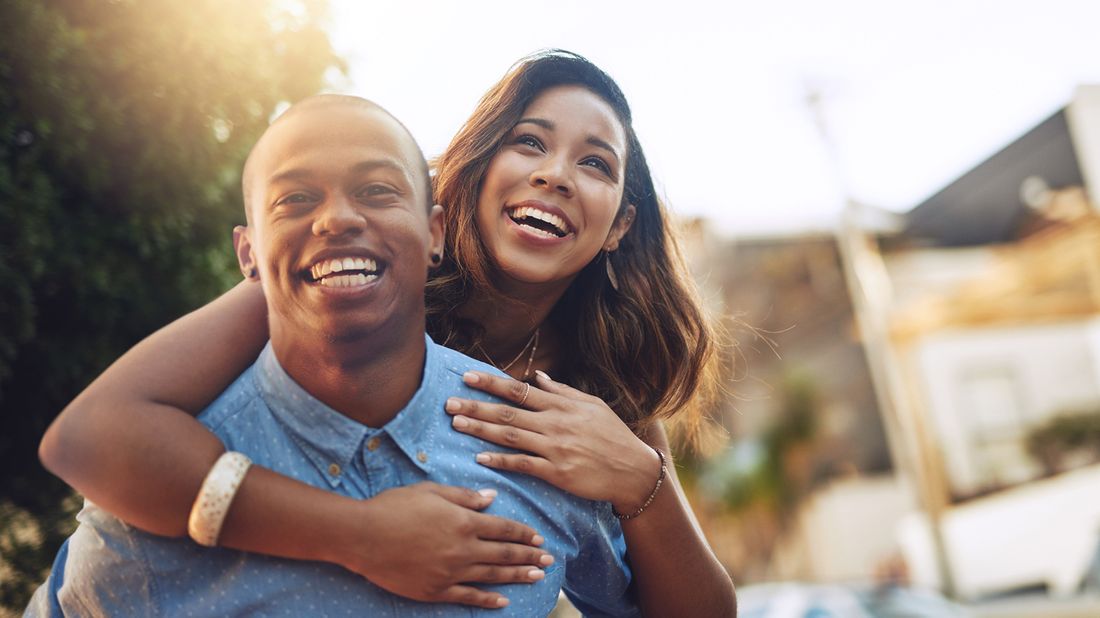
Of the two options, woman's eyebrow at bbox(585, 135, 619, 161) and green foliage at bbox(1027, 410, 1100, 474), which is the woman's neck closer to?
woman's eyebrow at bbox(585, 135, 619, 161)

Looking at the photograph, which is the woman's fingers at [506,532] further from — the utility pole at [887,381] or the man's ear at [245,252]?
the utility pole at [887,381]

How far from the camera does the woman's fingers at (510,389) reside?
5.65 feet

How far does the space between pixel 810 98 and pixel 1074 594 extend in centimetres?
870

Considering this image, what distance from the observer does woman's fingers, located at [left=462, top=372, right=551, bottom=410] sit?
1723 mm

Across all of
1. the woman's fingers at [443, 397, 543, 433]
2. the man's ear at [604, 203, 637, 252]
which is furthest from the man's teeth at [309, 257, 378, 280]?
the man's ear at [604, 203, 637, 252]

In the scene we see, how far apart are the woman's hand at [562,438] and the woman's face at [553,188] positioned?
24 cm

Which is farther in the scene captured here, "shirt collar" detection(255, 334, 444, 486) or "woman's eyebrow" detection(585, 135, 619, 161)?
"woman's eyebrow" detection(585, 135, 619, 161)

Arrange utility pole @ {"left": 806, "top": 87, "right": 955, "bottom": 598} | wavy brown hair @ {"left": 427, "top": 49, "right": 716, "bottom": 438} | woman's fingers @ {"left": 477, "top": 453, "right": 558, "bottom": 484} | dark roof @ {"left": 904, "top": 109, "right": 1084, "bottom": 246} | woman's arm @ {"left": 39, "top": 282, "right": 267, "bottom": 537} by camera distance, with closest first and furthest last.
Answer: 1. woman's arm @ {"left": 39, "top": 282, "right": 267, "bottom": 537}
2. woman's fingers @ {"left": 477, "top": 453, "right": 558, "bottom": 484}
3. wavy brown hair @ {"left": 427, "top": 49, "right": 716, "bottom": 438}
4. utility pole @ {"left": 806, "top": 87, "right": 955, "bottom": 598}
5. dark roof @ {"left": 904, "top": 109, "right": 1084, "bottom": 246}

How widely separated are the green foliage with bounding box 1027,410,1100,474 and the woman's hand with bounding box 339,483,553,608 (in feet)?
64.3

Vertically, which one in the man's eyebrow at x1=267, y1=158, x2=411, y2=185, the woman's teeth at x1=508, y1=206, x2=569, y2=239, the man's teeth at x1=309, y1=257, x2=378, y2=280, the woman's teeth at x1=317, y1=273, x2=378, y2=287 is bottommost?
the woman's teeth at x1=508, y1=206, x2=569, y2=239

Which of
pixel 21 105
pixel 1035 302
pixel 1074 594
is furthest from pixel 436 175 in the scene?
pixel 1035 302

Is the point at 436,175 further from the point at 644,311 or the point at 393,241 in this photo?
the point at 393,241

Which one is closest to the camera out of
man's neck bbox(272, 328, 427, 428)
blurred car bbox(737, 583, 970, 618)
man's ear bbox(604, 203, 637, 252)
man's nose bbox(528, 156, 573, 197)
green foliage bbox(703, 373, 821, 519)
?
man's neck bbox(272, 328, 427, 428)

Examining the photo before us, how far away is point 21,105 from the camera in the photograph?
379 centimetres
